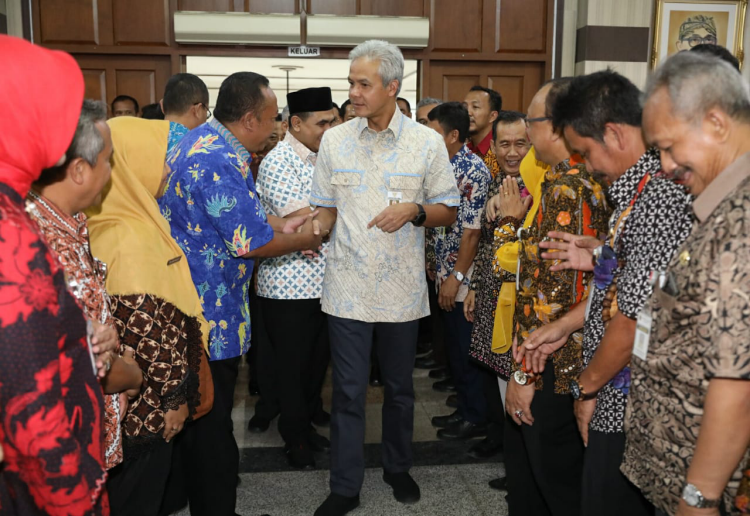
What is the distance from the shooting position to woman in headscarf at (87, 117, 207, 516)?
5.17 ft

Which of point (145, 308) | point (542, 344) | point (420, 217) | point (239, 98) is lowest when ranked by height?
point (542, 344)

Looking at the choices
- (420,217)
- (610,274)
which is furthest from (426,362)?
(610,274)

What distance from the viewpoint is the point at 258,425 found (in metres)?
3.46

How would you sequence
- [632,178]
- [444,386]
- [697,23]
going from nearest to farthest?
[632,178] < [444,386] < [697,23]

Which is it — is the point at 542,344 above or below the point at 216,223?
below

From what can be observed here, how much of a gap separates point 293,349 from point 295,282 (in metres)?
0.34

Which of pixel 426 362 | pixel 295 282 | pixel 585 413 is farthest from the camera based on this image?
pixel 426 362

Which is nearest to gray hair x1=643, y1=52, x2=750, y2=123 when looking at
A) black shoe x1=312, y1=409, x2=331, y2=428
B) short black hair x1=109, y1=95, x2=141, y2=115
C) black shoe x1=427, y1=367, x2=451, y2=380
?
black shoe x1=312, y1=409, x2=331, y2=428

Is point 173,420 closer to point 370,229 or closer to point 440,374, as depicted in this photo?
point 370,229

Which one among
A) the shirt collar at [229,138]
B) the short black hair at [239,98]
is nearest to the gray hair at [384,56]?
the short black hair at [239,98]

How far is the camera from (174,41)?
19.9 ft

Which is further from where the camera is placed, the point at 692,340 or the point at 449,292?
the point at 449,292

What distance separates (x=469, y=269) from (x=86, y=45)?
4746 millimetres

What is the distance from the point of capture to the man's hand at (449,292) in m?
3.25
